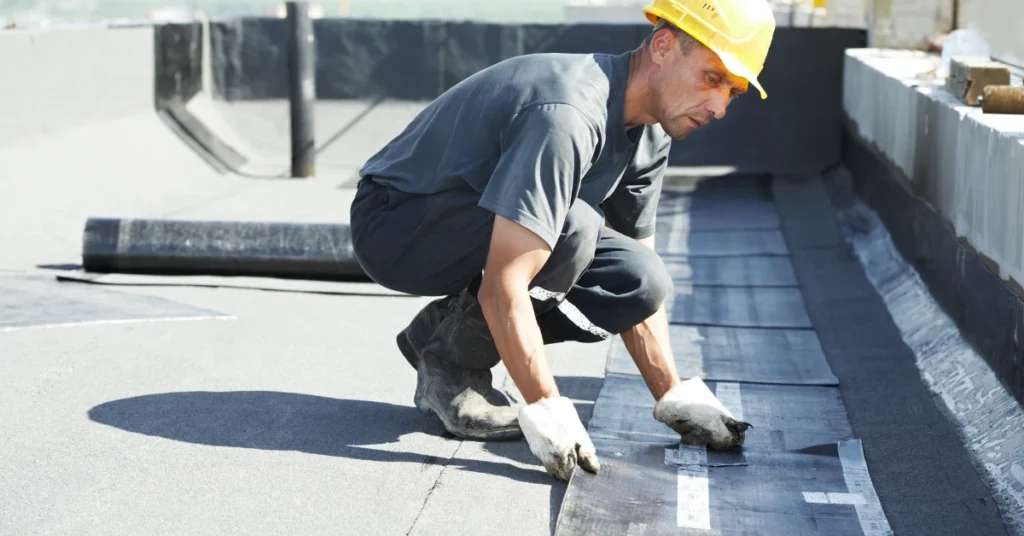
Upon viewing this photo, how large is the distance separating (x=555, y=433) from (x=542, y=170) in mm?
611

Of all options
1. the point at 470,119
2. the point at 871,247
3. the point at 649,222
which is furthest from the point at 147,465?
the point at 871,247

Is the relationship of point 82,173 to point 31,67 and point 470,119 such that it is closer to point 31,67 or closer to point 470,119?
point 31,67

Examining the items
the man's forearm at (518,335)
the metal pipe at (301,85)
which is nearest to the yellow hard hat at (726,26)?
the man's forearm at (518,335)

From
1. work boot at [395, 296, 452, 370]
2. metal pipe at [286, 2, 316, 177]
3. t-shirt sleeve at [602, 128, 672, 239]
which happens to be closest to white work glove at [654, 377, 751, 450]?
t-shirt sleeve at [602, 128, 672, 239]

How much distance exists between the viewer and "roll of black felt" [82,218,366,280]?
4828mm

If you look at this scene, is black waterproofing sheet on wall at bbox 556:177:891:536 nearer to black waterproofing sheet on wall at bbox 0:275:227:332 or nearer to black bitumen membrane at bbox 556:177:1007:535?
black bitumen membrane at bbox 556:177:1007:535

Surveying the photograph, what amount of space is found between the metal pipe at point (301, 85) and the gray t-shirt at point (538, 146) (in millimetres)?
5602

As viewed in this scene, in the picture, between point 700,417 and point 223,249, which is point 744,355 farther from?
point 223,249

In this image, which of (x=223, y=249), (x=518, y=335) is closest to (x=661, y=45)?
(x=518, y=335)

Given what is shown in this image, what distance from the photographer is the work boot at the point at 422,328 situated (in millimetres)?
3137

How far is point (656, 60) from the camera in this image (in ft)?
8.73

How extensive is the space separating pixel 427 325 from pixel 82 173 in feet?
14.6

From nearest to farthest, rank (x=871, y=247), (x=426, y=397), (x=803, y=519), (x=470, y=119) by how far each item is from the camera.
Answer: (x=803, y=519) < (x=470, y=119) < (x=426, y=397) < (x=871, y=247)

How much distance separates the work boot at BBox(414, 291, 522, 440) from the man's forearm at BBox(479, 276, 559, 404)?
0.38 m
